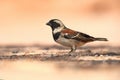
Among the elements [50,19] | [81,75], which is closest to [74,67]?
[81,75]

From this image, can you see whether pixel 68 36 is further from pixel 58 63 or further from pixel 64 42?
pixel 58 63

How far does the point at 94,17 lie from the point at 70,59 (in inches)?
19.9

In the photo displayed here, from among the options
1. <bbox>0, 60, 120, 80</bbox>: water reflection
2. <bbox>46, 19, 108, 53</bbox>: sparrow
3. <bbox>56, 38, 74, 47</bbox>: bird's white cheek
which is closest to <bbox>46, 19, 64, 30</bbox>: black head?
<bbox>46, 19, 108, 53</bbox>: sparrow

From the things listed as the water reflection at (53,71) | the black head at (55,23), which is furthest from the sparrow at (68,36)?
the water reflection at (53,71)

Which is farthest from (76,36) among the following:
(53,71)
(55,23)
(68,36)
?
(53,71)

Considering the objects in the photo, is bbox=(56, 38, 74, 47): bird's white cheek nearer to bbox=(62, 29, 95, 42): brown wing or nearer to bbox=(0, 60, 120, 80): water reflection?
bbox=(62, 29, 95, 42): brown wing

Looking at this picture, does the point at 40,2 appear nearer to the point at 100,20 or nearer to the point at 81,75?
the point at 100,20

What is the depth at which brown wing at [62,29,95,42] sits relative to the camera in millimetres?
5477

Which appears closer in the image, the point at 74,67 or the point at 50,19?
the point at 74,67

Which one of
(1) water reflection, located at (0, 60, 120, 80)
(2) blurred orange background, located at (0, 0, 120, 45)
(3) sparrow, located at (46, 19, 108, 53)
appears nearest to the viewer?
(1) water reflection, located at (0, 60, 120, 80)

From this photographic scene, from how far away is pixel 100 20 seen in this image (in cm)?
580

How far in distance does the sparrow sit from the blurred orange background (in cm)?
16

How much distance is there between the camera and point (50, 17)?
575cm

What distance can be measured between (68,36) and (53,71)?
0.96 feet
